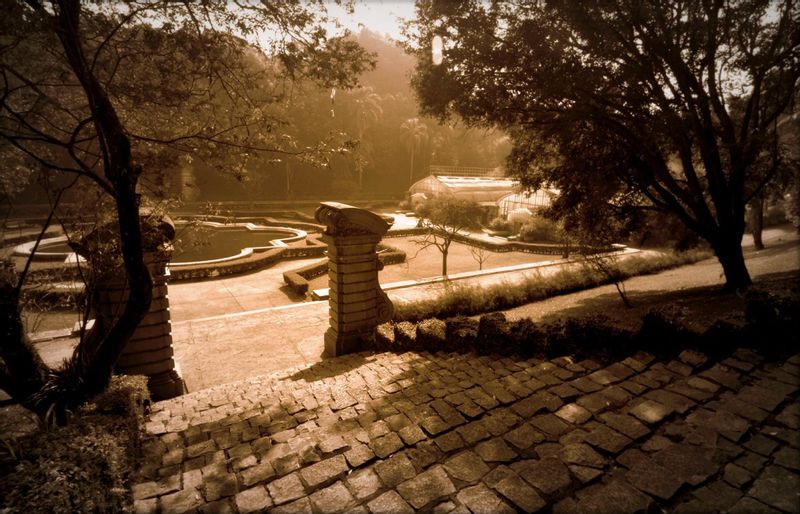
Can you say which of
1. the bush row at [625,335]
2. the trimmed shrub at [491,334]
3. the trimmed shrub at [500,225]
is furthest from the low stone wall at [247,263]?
the trimmed shrub at [500,225]

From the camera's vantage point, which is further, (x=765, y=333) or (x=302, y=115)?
(x=302, y=115)

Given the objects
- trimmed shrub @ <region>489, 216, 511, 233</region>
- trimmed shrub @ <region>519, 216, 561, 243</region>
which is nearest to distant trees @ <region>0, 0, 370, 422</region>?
trimmed shrub @ <region>519, 216, 561, 243</region>

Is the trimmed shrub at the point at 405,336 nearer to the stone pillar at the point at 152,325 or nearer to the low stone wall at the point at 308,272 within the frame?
the stone pillar at the point at 152,325

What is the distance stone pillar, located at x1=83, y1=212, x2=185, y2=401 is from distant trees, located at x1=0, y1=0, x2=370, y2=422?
0.90 feet

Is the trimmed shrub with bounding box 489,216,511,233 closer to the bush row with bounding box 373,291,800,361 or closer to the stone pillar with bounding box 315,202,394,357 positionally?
the stone pillar with bounding box 315,202,394,357

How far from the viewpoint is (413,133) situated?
54.6m

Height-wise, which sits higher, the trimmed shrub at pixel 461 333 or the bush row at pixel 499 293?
the trimmed shrub at pixel 461 333

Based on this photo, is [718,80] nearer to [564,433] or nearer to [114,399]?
[564,433]

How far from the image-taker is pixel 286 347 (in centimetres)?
848

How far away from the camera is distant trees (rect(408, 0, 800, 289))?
8.34 m

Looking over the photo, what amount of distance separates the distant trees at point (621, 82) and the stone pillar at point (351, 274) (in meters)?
4.70

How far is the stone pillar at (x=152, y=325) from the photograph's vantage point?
5816mm

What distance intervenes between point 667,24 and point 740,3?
69.9 inches

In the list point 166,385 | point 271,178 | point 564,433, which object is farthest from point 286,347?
point 271,178
